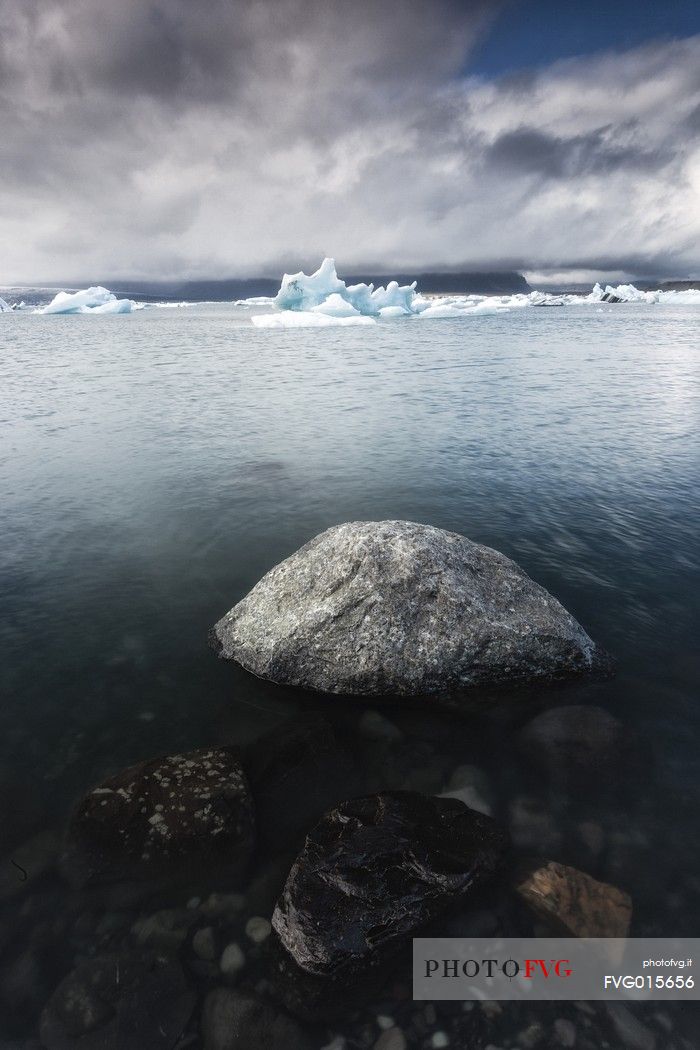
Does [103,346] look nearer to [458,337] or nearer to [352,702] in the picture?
[458,337]

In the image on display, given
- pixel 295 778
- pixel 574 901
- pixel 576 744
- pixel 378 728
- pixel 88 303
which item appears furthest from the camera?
pixel 88 303

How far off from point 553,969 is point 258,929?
84.3 inches

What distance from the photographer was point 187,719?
576cm

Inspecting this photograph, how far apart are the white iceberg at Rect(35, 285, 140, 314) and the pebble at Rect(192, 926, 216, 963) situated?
130133 mm

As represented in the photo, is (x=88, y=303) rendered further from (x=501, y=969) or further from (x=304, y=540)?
(x=501, y=969)

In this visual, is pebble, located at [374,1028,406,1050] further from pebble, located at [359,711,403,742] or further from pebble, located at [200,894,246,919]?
pebble, located at [359,711,403,742]

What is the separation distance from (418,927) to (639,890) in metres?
1.81

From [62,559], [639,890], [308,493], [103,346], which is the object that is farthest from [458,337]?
[639,890]

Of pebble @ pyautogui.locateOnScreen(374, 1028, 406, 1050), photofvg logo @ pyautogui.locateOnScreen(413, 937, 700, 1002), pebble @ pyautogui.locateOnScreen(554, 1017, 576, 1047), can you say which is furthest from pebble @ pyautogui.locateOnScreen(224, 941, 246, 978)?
pebble @ pyautogui.locateOnScreen(554, 1017, 576, 1047)

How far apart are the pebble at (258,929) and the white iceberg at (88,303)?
427 feet

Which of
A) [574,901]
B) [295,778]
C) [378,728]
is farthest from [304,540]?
[574,901]

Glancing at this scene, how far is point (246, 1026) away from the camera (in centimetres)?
341

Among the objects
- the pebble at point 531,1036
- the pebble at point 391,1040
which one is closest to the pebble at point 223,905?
the pebble at point 391,1040

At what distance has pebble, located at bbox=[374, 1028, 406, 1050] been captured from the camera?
332 centimetres
